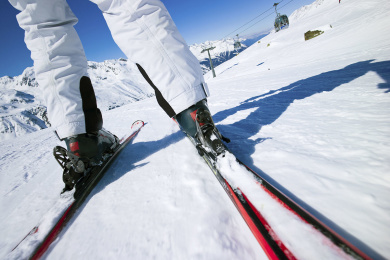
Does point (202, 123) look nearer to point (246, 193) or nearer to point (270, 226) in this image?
point (246, 193)

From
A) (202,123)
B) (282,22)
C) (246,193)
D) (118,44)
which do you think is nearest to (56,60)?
(118,44)

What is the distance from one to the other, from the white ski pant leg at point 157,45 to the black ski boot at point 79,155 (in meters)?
0.76

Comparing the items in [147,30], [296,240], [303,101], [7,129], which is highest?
[7,129]

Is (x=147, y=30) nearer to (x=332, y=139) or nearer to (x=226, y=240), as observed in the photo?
(x=226, y=240)

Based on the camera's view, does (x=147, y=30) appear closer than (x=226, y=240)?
No

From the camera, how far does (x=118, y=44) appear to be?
3.35 feet

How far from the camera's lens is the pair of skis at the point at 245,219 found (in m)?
0.47

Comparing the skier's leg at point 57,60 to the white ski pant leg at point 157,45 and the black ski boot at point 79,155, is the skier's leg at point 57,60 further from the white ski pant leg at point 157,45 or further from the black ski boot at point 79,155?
the white ski pant leg at point 157,45

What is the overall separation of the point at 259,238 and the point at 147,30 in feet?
3.51

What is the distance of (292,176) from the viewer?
2.63ft

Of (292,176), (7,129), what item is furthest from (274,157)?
(7,129)

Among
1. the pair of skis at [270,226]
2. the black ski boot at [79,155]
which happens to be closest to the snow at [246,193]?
the pair of skis at [270,226]

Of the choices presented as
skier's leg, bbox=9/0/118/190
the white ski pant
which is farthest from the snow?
the white ski pant

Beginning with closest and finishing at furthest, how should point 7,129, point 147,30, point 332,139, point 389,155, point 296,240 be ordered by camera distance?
1. point 296,240
2. point 389,155
3. point 147,30
4. point 332,139
5. point 7,129
